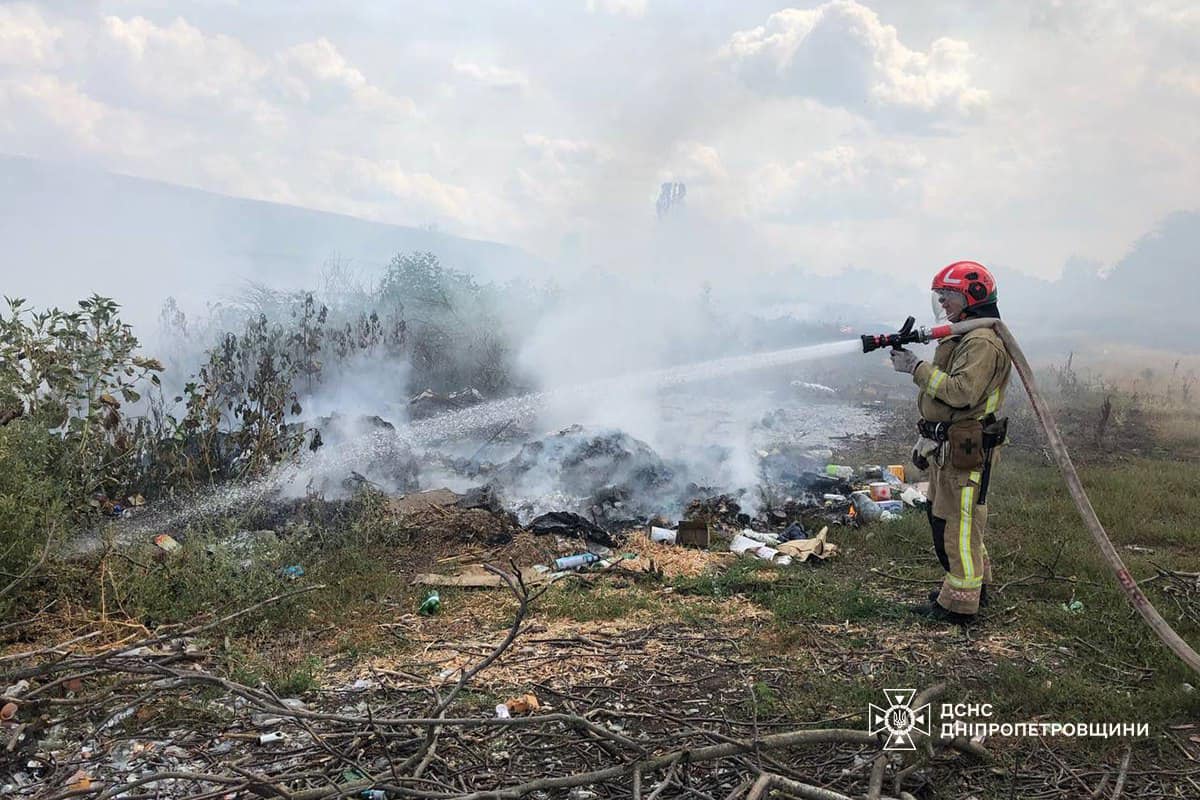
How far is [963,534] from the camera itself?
423 centimetres

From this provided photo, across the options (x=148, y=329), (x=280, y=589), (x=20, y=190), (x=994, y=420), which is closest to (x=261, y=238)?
(x=20, y=190)

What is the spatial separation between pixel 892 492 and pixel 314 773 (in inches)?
234

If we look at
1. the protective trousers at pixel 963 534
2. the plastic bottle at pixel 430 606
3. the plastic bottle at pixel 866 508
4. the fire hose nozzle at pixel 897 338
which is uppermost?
the fire hose nozzle at pixel 897 338

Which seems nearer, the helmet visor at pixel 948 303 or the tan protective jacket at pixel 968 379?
the tan protective jacket at pixel 968 379

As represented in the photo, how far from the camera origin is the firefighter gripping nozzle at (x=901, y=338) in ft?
14.0

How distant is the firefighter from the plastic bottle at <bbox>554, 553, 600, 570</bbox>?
2.28m

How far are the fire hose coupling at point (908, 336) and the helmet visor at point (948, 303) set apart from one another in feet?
0.60

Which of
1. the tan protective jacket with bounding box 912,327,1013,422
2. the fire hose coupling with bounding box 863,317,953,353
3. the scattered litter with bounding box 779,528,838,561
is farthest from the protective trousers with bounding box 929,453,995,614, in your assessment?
the scattered litter with bounding box 779,528,838,561

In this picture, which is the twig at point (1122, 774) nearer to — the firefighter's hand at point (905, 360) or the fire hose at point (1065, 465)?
the fire hose at point (1065, 465)

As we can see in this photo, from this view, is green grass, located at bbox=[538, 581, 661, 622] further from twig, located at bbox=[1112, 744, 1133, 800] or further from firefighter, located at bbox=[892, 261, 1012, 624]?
twig, located at bbox=[1112, 744, 1133, 800]

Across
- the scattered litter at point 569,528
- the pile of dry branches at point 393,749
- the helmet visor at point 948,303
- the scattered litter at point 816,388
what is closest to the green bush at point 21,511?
the pile of dry branches at point 393,749

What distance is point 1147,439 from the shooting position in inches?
402

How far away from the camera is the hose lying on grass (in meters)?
3.22

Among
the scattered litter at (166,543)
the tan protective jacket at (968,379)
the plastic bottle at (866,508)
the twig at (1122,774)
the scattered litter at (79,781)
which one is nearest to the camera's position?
the twig at (1122,774)
